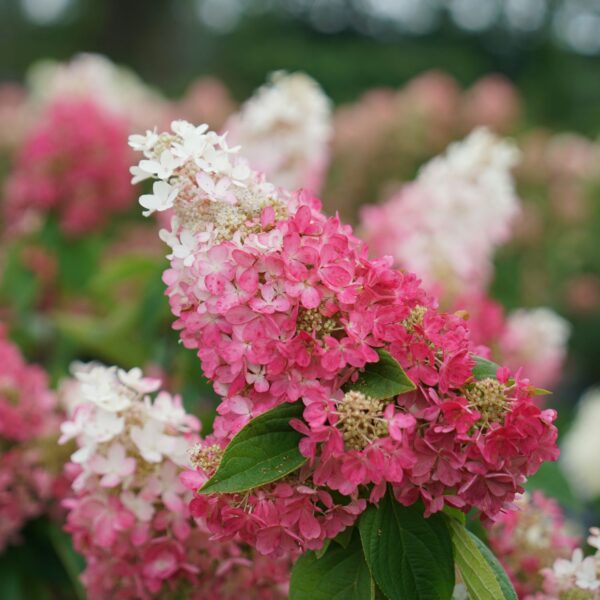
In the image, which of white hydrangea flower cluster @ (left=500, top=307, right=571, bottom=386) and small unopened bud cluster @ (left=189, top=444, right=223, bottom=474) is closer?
small unopened bud cluster @ (left=189, top=444, right=223, bottom=474)

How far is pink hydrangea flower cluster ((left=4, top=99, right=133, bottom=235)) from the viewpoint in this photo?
2240 mm

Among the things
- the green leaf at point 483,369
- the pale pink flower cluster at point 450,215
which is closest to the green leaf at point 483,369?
the green leaf at point 483,369

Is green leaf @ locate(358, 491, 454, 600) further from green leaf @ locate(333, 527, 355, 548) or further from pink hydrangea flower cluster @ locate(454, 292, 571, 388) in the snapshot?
pink hydrangea flower cluster @ locate(454, 292, 571, 388)

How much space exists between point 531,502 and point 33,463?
715 millimetres

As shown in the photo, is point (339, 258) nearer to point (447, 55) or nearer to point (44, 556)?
point (44, 556)

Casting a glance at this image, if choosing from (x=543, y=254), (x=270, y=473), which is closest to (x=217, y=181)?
(x=270, y=473)

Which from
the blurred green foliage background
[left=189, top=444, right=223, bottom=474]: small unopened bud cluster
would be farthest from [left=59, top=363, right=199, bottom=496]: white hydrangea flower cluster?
the blurred green foliage background

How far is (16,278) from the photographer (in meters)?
2.32

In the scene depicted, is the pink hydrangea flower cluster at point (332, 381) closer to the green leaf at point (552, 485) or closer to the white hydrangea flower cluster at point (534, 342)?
the green leaf at point (552, 485)

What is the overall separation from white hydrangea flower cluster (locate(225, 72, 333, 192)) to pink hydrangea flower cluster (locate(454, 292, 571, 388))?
439mm

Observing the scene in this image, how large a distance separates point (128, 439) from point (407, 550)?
34 cm

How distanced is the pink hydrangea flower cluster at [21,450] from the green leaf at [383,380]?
66 cm

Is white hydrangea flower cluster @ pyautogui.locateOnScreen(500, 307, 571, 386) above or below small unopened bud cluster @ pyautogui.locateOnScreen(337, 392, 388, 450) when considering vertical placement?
above

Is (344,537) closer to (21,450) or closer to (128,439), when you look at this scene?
(128,439)
